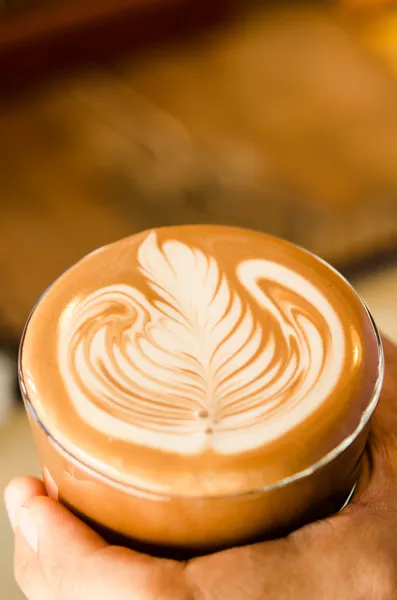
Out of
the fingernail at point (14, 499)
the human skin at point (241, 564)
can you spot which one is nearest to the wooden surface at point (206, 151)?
the fingernail at point (14, 499)

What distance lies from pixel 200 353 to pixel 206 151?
3.60 ft

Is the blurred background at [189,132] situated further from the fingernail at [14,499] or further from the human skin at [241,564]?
the human skin at [241,564]

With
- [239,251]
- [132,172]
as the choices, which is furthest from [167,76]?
[239,251]

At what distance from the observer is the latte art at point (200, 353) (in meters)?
0.52

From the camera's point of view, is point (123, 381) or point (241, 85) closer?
point (123, 381)

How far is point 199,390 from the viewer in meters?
0.54

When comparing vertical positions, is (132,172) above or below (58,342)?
below

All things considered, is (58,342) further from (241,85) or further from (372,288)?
(241,85)

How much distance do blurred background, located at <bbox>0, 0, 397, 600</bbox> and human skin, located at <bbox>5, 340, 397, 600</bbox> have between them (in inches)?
18.5

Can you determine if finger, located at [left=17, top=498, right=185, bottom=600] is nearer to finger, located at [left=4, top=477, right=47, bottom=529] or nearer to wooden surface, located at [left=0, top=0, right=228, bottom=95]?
finger, located at [left=4, top=477, right=47, bottom=529]

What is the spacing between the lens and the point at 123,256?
0.63m

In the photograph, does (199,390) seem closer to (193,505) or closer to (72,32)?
(193,505)

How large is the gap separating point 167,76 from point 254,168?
47 centimetres

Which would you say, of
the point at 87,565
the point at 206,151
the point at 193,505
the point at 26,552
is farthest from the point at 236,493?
the point at 206,151
